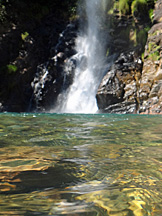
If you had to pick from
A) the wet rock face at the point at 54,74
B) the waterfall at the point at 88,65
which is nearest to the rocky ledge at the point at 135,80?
the waterfall at the point at 88,65

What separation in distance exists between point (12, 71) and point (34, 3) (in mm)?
6118

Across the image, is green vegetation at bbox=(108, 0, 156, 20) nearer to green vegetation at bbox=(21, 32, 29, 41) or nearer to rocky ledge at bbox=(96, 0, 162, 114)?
rocky ledge at bbox=(96, 0, 162, 114)

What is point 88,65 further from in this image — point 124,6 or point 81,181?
point 81,181

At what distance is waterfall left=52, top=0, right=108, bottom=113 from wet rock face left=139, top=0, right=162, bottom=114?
2724 mm

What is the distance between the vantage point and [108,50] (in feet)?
43.1

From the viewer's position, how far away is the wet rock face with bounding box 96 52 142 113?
34.7 feet

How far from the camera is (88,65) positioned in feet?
44.5

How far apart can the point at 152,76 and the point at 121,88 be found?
166 cm

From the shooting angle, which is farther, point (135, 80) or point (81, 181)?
point (135, 80)

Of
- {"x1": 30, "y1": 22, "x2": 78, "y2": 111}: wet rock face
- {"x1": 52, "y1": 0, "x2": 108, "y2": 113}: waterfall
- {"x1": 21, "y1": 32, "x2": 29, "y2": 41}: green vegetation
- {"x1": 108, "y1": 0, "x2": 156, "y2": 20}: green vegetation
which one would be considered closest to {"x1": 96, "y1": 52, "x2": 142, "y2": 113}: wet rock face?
{"x1": 52, "y1": 0, "x2": 108, "y2": 113}: waterfall

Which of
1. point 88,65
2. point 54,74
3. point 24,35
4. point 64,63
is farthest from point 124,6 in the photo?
point 24,35

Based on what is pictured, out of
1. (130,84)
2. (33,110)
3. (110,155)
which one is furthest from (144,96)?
(110,155)

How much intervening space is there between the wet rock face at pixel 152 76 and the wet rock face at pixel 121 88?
1.74 ft

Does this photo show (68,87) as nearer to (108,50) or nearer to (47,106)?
(47,106)
